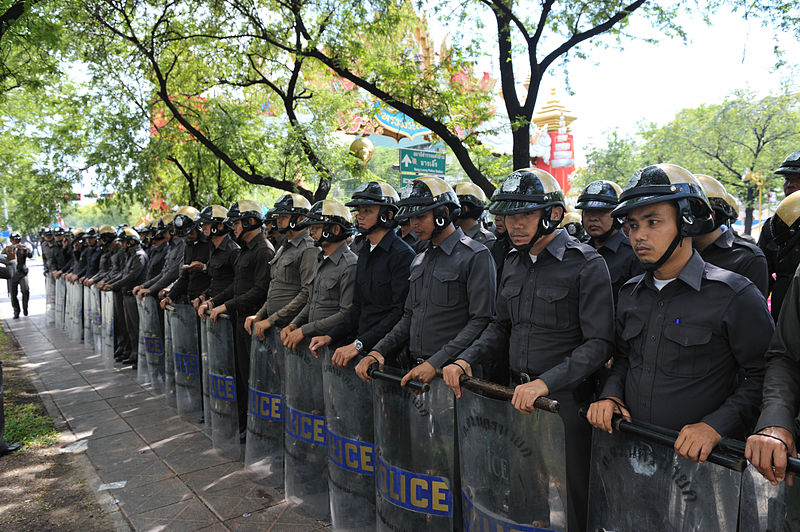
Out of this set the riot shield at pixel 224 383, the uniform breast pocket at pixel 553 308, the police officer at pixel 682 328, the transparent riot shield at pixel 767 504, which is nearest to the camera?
the transparent riot shield at pixel 767 504

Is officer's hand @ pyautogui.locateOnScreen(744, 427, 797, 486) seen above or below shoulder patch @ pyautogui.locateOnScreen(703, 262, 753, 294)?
below

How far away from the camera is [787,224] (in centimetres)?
Answer: 393

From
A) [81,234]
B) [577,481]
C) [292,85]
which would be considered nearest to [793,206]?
[577,481]

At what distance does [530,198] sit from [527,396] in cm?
113

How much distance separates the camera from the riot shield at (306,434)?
13.9 feet

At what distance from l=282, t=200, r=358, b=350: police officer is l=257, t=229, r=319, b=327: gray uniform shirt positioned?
447 mm

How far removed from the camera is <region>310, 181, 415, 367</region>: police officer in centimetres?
427

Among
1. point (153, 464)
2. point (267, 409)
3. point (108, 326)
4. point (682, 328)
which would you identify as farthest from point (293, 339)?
point (108, 326)

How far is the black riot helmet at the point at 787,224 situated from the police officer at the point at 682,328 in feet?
5.90

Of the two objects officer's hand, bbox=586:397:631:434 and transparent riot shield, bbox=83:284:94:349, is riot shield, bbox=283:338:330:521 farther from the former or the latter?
transparent riot shield, bbox=83:284:94:349

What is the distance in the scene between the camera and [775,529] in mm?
1881

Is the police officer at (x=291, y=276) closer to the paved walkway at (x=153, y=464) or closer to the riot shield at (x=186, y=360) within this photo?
the riot shield at (x=186, y=360)

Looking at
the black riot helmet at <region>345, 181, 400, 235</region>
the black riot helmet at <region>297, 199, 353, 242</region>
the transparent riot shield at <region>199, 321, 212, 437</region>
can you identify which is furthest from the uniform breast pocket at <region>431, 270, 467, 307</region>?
the transparent riot shield at <region>199, 321, 212, 437</region>

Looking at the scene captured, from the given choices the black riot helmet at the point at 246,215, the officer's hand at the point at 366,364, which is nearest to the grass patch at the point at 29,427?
the black riot helmet at the point at 246,215
